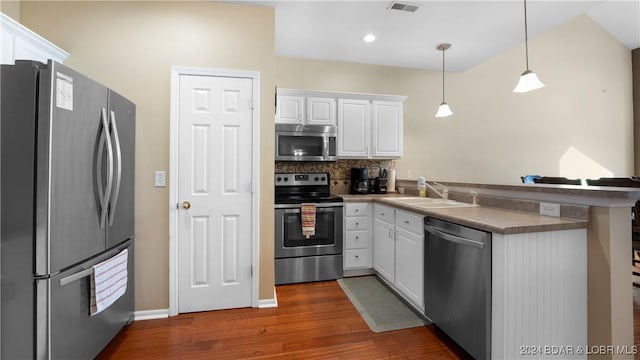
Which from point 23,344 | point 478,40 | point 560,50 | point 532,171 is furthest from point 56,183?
point 560,50

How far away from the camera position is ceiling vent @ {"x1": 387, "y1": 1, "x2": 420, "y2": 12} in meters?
2.62

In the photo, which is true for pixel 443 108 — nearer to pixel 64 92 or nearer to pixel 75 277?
pixel 64 92

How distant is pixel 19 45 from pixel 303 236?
2.65 meters

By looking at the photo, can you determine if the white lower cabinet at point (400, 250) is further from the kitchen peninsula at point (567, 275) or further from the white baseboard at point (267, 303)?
the white baseboard at point (267, 303)

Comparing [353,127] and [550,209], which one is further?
[353,127]

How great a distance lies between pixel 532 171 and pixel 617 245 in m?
3.93

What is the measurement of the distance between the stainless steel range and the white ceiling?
1.93 m

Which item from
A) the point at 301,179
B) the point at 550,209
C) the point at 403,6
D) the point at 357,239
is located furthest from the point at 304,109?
the point at 550,209

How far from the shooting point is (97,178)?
1.75 metres

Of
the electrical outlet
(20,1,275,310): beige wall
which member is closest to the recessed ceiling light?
(20,1,275,310): beige wall

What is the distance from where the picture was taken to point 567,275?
1675 mm

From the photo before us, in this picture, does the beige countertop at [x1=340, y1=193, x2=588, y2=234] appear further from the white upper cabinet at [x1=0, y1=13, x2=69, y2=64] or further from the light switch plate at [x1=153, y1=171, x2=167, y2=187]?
the white upper cabinet at [x1=0, y1=13, x2=69, y2=64]

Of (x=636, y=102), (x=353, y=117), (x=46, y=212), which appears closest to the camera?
(x=46, y=212)

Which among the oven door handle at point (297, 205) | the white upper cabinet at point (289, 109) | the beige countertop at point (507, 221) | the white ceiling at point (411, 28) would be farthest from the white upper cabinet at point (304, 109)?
the beige countertop at point (507, 221)
